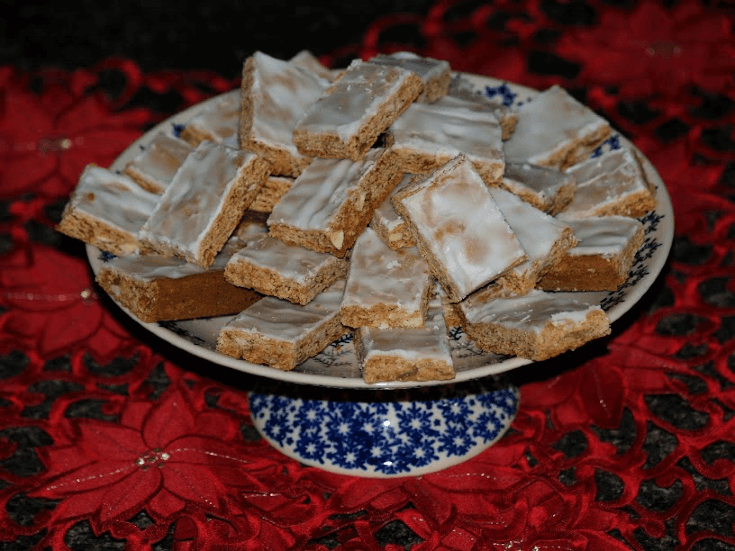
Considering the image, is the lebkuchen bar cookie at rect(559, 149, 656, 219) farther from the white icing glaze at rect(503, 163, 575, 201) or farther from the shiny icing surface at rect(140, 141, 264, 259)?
the shiny icing surface at rect(140, 141, 264, 259)

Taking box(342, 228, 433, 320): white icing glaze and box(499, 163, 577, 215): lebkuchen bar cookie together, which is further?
box(499, 163, 577, 215): lebkuchen bar cookie

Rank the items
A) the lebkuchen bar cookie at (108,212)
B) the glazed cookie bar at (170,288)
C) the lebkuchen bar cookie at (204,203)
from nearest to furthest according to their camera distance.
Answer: the glazed cookie bar at (170,288)
the lebkuchen bar cookie at (204,203)
the lebkuchen bar cookie at (108,212)

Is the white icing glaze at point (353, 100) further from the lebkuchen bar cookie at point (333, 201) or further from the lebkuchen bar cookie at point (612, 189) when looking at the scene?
the lebkuchen bar cookie at point (612, 189)

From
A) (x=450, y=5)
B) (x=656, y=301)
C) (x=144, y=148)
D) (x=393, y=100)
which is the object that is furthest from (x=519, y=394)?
(x=450, y=5)

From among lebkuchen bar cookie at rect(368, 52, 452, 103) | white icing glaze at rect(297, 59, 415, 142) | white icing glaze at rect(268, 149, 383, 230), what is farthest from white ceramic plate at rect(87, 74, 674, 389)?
lebkuchen bar cookie at rect(368, 52, 452, 103)

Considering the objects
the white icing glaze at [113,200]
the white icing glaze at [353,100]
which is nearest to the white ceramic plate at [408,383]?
the white icing glaze at [113,200]

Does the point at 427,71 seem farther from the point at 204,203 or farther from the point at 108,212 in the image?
the point at 108,212

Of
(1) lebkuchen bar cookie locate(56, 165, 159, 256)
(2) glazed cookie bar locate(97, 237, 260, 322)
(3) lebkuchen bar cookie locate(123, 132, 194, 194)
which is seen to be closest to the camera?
(2) glazed cookie bar locate(97, 237, 260, 322)
